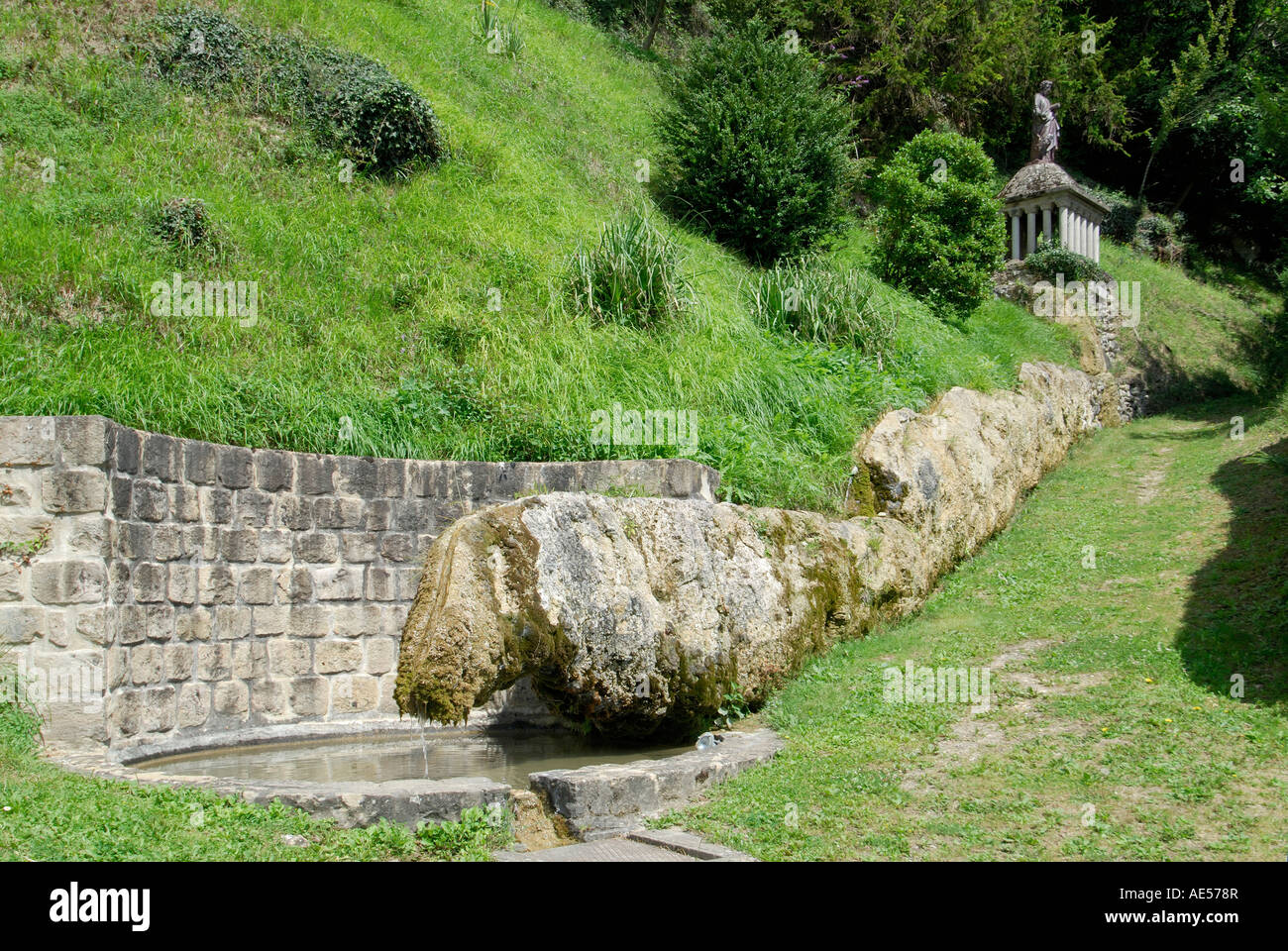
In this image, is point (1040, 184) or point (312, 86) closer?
point (312, 86)

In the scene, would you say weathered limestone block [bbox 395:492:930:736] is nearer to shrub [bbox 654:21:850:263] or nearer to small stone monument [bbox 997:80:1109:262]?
shrub [bbox 654:21:850:263]

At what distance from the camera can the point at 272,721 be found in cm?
780

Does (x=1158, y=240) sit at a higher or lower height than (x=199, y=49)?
higher

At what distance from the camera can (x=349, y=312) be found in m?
10.3

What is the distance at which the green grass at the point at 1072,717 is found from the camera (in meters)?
5.05

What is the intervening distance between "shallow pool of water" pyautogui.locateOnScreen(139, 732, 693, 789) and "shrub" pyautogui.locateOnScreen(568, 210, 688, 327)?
17.4ft

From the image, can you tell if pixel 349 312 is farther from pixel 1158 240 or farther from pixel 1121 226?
pixel 1158 240

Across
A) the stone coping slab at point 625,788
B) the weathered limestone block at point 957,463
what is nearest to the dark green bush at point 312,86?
the weathered limestone block at point 957,463

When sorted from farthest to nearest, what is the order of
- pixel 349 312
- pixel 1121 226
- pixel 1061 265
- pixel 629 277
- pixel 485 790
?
pixel 1121 226 < pixel 1061 265 < pixel 629 277 < pixel 349 312 < pixel 485 790

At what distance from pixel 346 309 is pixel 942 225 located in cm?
1092

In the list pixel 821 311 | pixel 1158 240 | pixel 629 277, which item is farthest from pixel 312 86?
pixel 1158 240

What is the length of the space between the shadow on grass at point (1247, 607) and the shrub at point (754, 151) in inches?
306

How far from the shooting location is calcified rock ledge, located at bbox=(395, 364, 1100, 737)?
587cm
